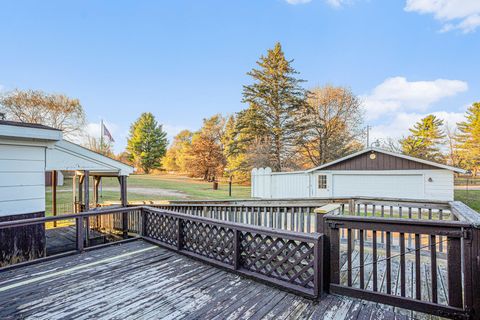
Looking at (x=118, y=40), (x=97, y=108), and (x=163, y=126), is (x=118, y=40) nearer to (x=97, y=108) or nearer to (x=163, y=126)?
(x=97, y=108)

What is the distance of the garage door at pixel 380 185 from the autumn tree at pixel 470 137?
2252 cm

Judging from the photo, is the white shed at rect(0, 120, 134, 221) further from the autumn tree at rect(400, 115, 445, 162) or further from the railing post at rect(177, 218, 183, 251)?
the autumn tree at rect(400, 115, 445, 162)

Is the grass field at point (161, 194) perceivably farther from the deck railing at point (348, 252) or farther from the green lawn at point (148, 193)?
the deck railing at point (348, 252)

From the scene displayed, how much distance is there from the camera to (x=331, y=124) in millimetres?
20172

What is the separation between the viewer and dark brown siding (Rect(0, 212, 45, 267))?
14.8ft

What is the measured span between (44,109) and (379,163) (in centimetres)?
2502

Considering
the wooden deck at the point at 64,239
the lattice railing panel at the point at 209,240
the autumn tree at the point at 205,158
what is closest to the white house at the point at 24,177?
the wooden deck at the point at 64,239

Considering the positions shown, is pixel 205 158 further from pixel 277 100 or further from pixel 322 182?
pixel 322 182

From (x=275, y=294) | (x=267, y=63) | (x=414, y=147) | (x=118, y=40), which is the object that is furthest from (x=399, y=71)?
(x=275, y=294)

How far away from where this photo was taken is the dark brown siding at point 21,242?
14.8ft

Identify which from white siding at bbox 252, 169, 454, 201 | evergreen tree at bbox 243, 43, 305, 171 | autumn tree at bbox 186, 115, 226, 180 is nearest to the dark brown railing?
white siding at bbox 252, 169, 454, 201

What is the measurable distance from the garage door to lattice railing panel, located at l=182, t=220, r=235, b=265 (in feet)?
31.9

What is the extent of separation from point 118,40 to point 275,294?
14.7 meters

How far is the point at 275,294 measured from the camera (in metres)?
2.81
